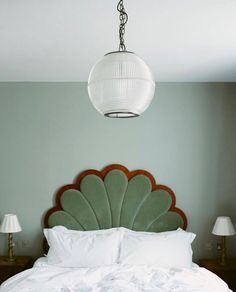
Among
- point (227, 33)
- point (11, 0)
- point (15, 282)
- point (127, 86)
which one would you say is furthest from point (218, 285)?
point (11, 0)

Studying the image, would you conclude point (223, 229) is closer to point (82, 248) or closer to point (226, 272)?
point (226, 272)

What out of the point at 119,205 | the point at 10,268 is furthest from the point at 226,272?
the point at 10,268

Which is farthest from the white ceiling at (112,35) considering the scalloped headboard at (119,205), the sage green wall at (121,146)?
the scalloped headboard at (119,205)

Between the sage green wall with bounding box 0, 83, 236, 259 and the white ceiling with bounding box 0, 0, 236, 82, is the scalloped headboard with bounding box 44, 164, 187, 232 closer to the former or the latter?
the sage green wall with bounding box 0, 83, 236, 259

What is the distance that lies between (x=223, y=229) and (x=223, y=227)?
0.07 ft

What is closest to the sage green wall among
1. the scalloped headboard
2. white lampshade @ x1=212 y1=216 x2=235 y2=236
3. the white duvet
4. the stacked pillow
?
the scalloped headboard

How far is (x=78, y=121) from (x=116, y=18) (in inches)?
80.2

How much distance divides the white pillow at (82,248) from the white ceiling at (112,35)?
5.49ft

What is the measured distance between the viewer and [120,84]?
5.38 feet

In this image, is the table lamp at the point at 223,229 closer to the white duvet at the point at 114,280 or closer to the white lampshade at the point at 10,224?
the white duvet at the point at 114,280

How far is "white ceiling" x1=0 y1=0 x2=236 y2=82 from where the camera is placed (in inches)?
91.0

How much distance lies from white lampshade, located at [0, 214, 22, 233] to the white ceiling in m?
1.52

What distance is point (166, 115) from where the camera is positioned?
4.36 metres

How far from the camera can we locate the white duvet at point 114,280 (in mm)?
3035
